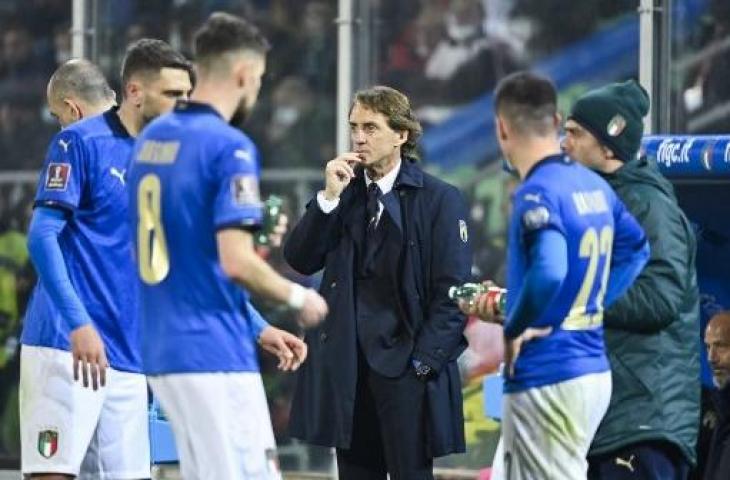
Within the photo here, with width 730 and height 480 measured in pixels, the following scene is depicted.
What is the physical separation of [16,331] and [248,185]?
8400 millimetres

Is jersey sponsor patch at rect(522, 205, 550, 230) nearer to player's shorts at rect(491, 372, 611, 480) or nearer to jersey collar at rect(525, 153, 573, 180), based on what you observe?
jersey collar at rect(525, 153, 573, 180)

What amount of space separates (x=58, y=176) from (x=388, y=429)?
1.66m

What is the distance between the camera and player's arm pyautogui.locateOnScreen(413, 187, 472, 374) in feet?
26.3

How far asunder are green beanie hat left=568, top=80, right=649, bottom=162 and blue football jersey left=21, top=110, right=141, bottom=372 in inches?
66.8

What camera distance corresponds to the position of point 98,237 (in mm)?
7484

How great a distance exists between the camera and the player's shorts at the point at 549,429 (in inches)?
251

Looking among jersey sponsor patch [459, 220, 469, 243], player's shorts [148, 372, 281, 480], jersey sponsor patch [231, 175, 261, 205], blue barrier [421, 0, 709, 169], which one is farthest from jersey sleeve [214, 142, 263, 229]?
blue barrier [421, 0, 709, 169]

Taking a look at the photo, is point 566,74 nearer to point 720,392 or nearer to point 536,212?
point 720,392

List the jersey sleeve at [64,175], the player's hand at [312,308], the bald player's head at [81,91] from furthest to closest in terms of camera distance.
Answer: the bald player's head at [81,91] → the jersey sleeve at [64,175] → the player's hand at [312,308]

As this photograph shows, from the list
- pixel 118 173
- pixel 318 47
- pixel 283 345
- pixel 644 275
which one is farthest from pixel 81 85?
pixel 318 47

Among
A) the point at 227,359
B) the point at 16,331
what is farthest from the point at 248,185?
the point at 16,331

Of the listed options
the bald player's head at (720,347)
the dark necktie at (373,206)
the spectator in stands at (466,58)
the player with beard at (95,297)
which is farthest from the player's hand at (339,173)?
the spectator in stands at (466,58)

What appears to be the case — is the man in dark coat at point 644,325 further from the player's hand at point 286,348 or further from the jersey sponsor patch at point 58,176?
the jersey sponsor patch at point 58,176

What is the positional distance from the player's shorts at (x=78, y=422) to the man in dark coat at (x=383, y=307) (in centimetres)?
82
